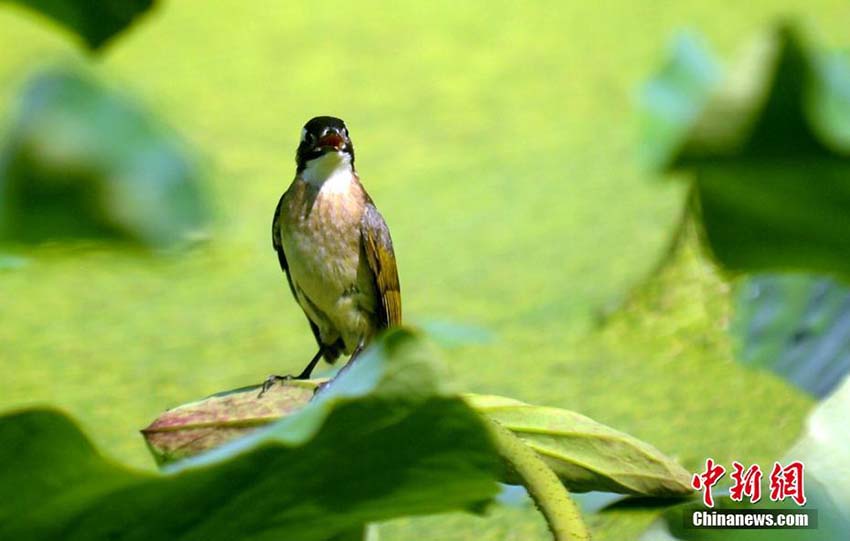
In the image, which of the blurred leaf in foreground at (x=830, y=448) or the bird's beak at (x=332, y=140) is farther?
the bird's beak at (x=332, y=140)

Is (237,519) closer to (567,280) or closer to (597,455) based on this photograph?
(597,455)

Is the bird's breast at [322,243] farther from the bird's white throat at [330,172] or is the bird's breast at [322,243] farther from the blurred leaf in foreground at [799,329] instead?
the blurred leaf in foreground at [799,329]

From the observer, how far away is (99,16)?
818 mm

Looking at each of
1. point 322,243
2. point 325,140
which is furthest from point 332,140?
point 322,243

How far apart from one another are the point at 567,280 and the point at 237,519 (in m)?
1.93

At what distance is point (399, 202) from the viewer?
2883 millimetres

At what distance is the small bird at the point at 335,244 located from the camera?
165 cm

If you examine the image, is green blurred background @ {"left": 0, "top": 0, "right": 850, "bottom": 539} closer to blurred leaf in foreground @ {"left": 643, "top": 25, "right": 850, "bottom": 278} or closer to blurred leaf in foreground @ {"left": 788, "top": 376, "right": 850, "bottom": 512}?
blurred leaf in foreground @ {"left": 788, "top": 376, "right": 850, "bottom": 512}

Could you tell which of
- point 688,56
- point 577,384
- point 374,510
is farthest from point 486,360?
point 374,510

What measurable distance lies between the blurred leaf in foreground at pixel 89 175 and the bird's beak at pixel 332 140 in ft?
3.02

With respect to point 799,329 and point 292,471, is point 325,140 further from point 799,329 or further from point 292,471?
point 292,471

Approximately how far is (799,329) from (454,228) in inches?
36.8

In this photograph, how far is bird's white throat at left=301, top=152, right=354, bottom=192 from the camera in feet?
5.42

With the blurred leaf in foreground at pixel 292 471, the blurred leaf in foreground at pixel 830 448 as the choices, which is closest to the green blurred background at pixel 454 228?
the blurred leaf in foreground at pixel 830 448
